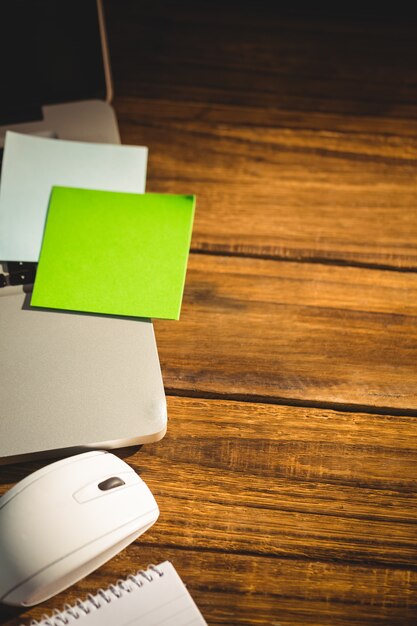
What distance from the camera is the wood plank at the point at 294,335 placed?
685 mm

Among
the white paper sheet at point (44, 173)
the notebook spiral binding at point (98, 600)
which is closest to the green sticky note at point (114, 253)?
the white paper sheet at point (44, 173)

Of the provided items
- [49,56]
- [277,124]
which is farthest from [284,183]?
[49,56]

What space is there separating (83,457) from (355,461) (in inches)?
11.0

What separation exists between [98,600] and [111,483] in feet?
0.35

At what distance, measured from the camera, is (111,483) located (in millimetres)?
565

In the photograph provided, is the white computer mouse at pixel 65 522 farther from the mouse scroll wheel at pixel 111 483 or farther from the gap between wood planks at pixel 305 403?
the gap between wood planks at pixel 305 403

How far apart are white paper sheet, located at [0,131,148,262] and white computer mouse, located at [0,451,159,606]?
287 mm

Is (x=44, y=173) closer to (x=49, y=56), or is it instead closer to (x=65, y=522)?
(x=49, y=56)

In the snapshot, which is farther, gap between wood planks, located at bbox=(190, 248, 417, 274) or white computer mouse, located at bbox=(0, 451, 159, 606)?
gap between wood planks, located at bbox=(190, 248, 417, 274)

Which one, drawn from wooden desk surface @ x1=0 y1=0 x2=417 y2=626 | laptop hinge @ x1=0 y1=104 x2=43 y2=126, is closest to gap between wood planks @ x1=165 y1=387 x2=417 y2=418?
wooden desk surface @ x1=0 y1=0 x2=417 y2=626

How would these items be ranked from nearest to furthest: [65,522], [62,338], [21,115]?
[65,522] → [62,338] → [21,115]

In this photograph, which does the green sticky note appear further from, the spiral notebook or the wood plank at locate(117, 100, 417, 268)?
the spiral notebook

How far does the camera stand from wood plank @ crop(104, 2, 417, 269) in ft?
2.56

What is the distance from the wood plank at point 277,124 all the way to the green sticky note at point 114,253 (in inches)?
2.1
